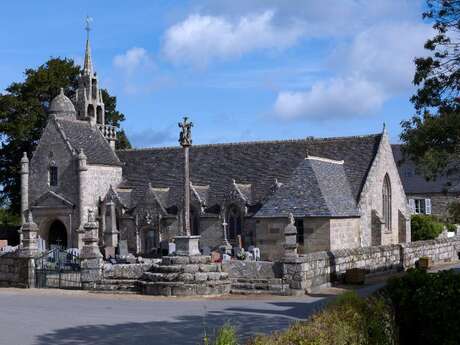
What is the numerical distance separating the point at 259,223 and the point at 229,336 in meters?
24.5

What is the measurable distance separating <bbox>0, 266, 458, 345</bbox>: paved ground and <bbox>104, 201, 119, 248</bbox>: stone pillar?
1674 cm

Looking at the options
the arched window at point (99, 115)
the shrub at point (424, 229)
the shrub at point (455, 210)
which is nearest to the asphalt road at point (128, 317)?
the shrub at point (455, 210)

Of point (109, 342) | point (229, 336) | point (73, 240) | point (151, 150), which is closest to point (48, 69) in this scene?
point (151, 150)

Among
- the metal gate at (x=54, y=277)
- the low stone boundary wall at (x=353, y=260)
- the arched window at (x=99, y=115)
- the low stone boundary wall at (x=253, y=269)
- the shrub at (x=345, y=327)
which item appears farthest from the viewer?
the arched window at (x=99, y=115)

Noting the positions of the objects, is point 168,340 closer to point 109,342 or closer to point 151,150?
point 109,342

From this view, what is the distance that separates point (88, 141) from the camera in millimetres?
42031

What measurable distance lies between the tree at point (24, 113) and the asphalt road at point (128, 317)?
29370 mm

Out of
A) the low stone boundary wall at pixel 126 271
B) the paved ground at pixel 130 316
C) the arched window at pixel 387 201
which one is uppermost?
the arched window at pixel 387 201

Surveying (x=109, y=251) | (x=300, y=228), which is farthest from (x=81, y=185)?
(x=300, y=228)

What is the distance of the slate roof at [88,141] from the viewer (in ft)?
134

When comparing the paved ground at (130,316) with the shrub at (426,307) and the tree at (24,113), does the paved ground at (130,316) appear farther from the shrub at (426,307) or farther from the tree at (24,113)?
the tree at (24,113)

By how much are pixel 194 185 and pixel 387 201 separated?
1100cm

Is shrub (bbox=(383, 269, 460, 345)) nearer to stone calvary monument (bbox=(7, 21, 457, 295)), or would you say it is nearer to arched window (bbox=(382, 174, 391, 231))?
stone calvary monument (bbox=(7, 21, 457, 295))

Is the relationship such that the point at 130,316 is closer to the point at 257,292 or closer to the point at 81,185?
the point at 257,292
